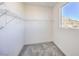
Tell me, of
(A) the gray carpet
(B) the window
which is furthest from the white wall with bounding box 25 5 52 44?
(B) the window

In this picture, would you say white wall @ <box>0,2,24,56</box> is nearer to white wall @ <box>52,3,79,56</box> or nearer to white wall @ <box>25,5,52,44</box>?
white wall @ <box>25,5,52,44</box>

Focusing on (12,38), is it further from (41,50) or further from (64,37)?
(64,37)

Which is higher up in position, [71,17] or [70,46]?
[71,17]

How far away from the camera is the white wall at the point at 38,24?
169cm

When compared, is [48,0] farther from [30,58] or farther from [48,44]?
[30,58]

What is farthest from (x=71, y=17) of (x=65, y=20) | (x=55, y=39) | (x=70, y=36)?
(x=55, y=39)

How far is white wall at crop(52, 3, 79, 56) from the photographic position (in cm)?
163

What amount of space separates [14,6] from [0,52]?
78 centimetres

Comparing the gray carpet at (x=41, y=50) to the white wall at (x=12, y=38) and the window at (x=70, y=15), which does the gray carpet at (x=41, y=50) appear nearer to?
the white wall at (x=12, y=38)

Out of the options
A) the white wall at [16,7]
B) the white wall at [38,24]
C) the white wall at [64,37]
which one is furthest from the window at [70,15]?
the white wall at [16,7]

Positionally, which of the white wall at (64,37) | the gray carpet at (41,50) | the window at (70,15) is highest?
the window at (70,15)

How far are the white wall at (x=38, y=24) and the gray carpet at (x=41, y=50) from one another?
Answer: 77 millimetres

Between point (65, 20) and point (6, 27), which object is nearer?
point (6, 27)

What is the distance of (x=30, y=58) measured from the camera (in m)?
1.58
